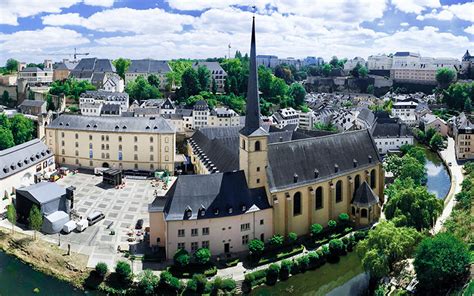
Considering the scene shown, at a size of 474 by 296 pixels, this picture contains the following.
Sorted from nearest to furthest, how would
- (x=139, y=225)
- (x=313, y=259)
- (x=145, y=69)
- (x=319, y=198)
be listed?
1. (x=313, y=259)
2. (x=139, y=225)
3. (x=319, y=198)
4. (x=145, y=69)

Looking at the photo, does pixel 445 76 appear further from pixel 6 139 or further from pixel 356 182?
pixel 6 139

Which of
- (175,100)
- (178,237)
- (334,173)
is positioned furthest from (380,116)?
(178,237)

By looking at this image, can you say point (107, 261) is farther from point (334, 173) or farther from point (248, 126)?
point (334, 173)

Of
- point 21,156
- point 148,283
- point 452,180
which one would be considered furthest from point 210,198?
Answer: point 452,180

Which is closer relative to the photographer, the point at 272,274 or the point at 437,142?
the point at 272,274

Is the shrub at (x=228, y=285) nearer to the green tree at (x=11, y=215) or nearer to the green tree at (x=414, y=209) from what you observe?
the green tree at (x=414, y=209)

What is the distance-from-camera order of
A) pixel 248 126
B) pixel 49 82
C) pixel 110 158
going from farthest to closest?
pixel 49 82 < pixel 110 158 < pixel 248 126
